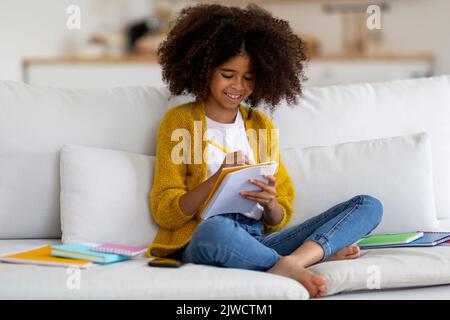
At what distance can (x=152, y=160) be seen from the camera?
213 cm

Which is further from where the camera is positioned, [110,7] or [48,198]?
[110,7]

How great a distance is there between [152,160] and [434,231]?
79cm

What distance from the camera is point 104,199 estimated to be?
2.04 m

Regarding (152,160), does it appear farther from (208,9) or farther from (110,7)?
(110,7)

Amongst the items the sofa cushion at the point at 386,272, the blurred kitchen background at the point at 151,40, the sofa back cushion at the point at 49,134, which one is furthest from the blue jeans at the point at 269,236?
the blurred kitchen background at the point at 151,40

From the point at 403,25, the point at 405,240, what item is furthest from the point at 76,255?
the point at 403,25

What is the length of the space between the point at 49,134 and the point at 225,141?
1.60 feet

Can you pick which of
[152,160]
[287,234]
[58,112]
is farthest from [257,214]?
[58,112]

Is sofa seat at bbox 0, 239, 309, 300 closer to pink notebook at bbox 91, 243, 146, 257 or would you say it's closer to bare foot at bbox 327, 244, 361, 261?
pink notebook at bbox 91, 243, 146, 257

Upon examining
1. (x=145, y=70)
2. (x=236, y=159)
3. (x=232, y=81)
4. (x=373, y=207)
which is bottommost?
(x=373, y=207)

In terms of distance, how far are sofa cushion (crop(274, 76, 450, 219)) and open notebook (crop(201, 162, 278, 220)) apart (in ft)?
1.32

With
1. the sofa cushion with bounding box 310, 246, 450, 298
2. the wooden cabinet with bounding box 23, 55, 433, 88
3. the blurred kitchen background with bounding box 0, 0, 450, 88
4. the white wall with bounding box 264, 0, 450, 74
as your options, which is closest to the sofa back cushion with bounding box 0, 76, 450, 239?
the sofa cushion with bounding box 310, 246, 450, 298

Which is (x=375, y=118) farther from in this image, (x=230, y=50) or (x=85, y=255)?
(x=85, y=255)

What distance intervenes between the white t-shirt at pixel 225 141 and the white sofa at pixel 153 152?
0.16 m
